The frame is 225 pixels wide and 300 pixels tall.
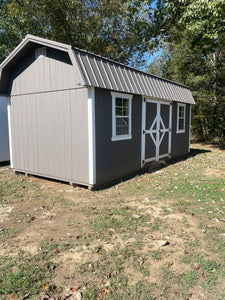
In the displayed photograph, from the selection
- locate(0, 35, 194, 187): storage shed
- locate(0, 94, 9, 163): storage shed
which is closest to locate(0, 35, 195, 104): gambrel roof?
locate(0, 35, 194, 187): storage shed

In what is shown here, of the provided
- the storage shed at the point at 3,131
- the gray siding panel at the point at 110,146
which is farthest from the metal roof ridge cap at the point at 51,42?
the storage shed at the point at 3,131

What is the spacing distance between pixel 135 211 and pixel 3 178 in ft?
14.6

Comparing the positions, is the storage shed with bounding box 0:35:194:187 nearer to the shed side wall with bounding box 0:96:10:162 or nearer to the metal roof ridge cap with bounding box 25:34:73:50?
the metal roof ridge cap with bounding box 25:34:73:50

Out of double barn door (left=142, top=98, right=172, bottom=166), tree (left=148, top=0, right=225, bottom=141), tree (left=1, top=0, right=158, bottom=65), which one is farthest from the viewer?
tree (left=148, top=0, right=225, bottom=141)

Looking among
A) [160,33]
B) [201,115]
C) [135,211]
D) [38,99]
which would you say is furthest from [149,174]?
[160,33]

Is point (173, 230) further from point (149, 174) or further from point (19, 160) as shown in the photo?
point (19, 160)

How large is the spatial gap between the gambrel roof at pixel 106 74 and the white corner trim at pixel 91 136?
304mm

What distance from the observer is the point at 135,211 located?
13.8ft

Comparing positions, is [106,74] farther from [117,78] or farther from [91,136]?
[91,136]

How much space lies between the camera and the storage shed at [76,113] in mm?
5227

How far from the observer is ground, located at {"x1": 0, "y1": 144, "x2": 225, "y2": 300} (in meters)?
2.28

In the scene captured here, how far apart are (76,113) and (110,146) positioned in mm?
1210

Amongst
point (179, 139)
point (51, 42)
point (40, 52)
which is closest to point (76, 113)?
point (51, 42)

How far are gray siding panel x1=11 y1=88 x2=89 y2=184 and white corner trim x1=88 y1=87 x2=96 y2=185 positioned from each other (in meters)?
0.14
